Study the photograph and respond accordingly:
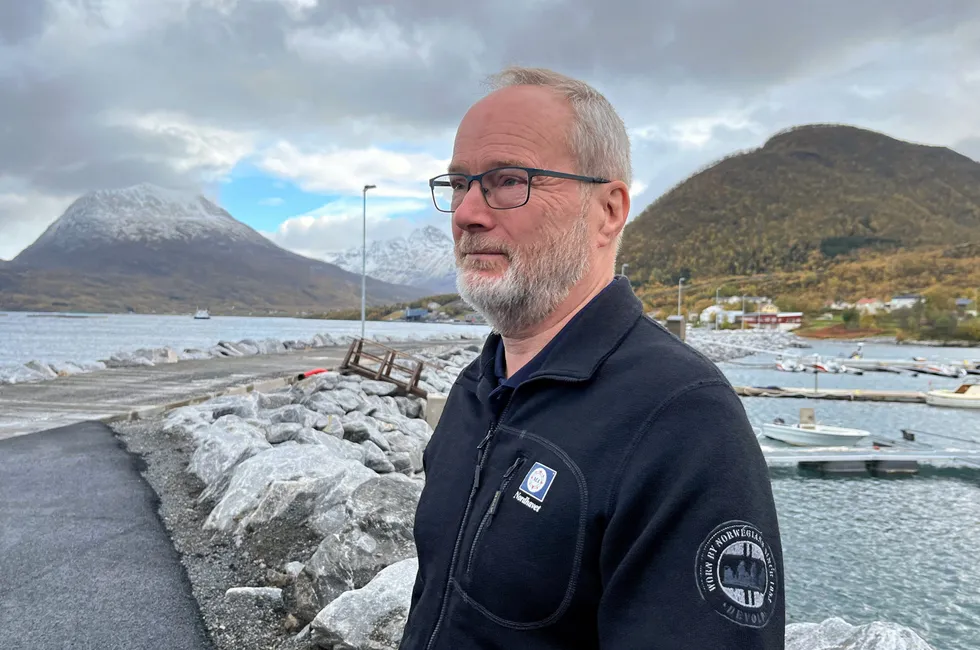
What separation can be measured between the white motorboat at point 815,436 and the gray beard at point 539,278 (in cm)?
2104

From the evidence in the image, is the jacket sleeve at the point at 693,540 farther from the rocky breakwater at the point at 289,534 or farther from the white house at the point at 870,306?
the white house at the point at 870,306

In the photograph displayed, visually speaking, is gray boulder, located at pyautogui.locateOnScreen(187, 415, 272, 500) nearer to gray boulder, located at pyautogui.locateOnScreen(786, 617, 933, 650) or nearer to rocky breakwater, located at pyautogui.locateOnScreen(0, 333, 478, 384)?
gray boulder, located at pyautogui.locateOnScreen(786, 617, 933, 650)

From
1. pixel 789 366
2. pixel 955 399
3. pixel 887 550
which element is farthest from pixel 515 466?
Result: pixel 789 366

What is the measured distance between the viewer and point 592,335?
1.39 m

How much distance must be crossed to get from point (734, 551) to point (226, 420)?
884cm

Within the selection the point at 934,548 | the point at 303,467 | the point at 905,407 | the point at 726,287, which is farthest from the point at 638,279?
the point at 303,467

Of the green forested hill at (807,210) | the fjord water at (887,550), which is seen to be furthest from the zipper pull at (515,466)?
the green forested hill at (807,210)

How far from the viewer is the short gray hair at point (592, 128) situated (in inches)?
60.4

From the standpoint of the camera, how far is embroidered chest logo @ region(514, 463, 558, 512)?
123 centimetres

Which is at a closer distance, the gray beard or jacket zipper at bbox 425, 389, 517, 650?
jacket zipper at bbox 425, 389, 517, 650

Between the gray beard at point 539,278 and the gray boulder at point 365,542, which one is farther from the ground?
the gray beard at point 539,278

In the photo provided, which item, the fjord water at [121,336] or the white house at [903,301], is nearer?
the fjord water at [121,336]

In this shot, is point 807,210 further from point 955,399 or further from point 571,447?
point 571,447

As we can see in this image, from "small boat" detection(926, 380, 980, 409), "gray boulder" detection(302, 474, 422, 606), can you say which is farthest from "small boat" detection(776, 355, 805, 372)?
"gray boulder" detection(302, 474, 422, 606)
